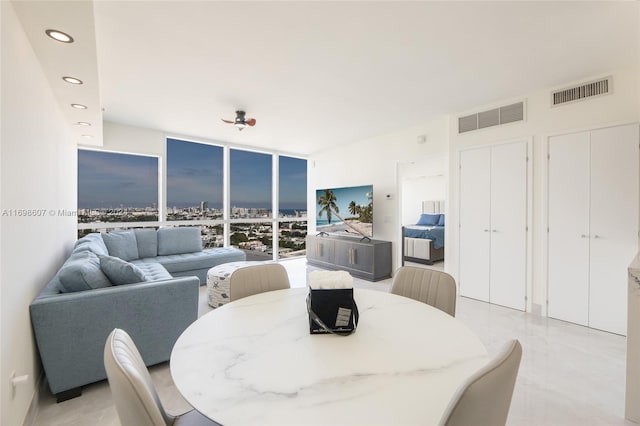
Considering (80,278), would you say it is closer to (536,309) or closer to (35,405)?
(35,405)

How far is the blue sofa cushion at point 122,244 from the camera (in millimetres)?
4129

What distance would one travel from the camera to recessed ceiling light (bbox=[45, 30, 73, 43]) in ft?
5.44

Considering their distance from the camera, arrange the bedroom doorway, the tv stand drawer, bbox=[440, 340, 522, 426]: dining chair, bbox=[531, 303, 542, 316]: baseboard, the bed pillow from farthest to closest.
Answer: the bed pillow < the bedroom doorway < the tv stand drawer < bbox=[531, 303, 542, 316]: baseboard < bbox=[440, 340, 522, 426]: dining chair

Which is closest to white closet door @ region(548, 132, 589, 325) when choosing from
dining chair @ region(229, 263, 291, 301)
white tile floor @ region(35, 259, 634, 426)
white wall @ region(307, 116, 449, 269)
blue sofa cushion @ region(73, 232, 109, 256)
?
white tile floor @ region(35, 259, 634, 426)

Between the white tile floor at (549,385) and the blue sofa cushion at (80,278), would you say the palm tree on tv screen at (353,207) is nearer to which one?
the white tile floor at (549,385)

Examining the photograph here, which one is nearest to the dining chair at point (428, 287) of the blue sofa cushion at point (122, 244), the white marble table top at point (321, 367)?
the white marble table top at point (321, 367)

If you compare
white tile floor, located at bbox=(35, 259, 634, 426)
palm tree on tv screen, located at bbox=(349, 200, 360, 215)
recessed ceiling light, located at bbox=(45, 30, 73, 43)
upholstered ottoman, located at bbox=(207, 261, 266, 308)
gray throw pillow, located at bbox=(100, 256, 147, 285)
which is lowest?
white tile floor, located at bbox=(35, 259, 634, 426)

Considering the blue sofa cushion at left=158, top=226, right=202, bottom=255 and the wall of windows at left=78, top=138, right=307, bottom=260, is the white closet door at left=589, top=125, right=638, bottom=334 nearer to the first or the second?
the wall of windows at left=78, top=138, right=307, bottom=260

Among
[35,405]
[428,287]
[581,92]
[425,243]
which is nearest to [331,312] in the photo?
[428,287]

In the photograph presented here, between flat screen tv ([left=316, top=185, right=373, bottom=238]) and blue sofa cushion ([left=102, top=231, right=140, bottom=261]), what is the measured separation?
333 centimetres

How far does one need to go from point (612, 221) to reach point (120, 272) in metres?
4.59

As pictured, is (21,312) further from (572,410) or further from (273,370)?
(572,410)

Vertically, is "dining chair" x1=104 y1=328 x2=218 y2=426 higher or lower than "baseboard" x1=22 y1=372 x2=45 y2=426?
higher

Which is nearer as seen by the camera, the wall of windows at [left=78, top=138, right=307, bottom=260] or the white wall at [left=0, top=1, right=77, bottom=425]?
the white wall at [left=0, top=1, right=77, bottom=425]
